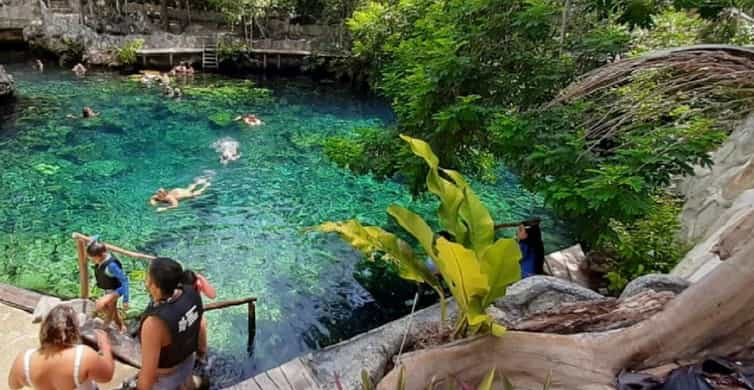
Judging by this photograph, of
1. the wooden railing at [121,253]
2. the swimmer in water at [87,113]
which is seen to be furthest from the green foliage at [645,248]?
the swimmer in water at [87,113]

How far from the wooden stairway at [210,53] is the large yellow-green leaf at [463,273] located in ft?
72.1

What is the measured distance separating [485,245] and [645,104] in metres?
2.18

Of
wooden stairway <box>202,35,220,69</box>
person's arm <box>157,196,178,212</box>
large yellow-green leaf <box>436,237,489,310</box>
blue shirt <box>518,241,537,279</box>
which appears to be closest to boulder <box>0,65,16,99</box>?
wooden stairway <box>202,35,220,69</box>

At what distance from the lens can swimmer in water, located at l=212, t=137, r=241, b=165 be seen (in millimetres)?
11887

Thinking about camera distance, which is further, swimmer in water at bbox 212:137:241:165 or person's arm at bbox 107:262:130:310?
swimmer in water at bbox 212:137:241:165

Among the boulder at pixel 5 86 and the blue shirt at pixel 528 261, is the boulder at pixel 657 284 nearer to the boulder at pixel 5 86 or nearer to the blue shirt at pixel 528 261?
the blue shirt at pixel 528 261

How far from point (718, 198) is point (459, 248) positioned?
4831 mm

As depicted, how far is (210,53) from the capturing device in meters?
21.8

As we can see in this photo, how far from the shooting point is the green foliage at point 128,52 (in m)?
19.9

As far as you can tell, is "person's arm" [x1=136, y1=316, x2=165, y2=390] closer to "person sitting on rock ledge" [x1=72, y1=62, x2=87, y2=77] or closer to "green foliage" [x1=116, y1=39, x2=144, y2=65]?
"person sitting on rock ledge" [x1=72, y1=62, x2=87, y2=77]

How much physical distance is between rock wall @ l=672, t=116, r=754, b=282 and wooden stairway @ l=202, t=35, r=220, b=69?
20151 mm

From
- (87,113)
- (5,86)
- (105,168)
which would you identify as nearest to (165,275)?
(105,168)

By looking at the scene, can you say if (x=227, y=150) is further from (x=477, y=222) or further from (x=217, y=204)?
(x=477, y=222)

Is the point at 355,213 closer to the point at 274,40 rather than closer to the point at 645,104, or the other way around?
the point at 645,104
